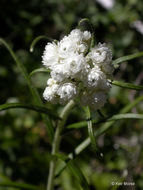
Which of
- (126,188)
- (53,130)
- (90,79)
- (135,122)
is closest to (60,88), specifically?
(90,79)

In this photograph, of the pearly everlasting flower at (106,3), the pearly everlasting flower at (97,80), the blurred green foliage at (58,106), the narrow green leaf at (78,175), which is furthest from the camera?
the pearly everlasting flower at (106,3)

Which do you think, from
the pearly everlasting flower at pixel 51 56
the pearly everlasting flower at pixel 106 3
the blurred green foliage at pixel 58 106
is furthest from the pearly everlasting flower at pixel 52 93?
the pearly everlasting flower at pixel 106 3

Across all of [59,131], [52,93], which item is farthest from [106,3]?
[52,93]

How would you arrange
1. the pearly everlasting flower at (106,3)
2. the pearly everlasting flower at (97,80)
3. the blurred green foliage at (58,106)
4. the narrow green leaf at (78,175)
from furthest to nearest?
the pearly everlasting flower at (106,3)
the blurred green foliage at (58,106)
the narrow green leaf at (78,175)
the pearly everlasting flower at (97,80)

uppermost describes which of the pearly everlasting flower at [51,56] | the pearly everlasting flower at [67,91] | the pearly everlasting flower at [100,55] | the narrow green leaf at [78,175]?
the pearly everlasting flower at [51,56]

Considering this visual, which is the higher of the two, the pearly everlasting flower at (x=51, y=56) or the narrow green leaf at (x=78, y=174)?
the pearly everlasting flower at (x=51, y=56)

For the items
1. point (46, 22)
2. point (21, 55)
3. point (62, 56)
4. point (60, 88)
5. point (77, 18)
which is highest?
point (46, 22)

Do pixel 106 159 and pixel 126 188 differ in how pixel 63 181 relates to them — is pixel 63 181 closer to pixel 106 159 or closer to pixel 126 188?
pixel 106 159

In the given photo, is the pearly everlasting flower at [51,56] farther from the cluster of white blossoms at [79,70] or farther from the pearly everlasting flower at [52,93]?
the pearly everlasting flower at [52,93]

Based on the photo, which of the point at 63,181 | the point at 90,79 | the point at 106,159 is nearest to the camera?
the point at 90,79
